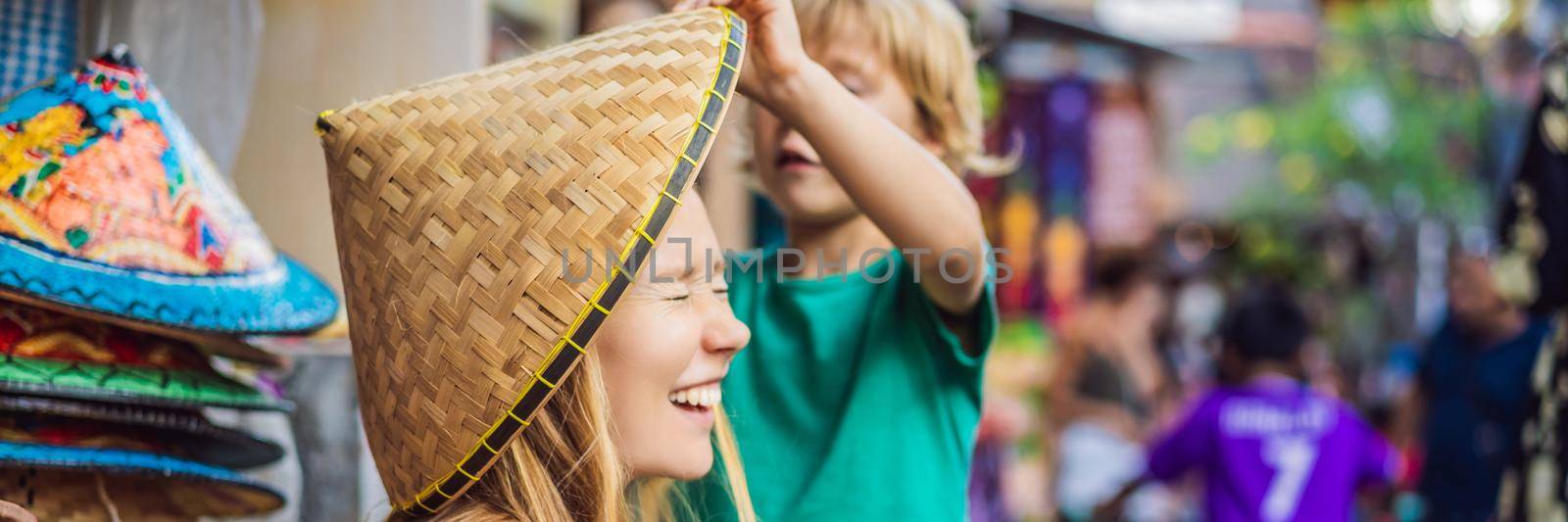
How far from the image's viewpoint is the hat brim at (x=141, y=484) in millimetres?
1536

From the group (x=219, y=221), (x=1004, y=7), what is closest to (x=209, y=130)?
(x=219, y=221)

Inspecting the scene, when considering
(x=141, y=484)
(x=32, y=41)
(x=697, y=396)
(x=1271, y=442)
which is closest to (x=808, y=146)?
(x=697, y=396)

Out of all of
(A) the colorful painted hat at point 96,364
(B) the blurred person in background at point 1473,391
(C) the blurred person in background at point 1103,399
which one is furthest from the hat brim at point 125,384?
(B) the blurred person in background at point 1473,391

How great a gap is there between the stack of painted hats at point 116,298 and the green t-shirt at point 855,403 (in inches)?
24.8

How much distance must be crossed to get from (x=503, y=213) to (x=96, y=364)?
1.97 ft

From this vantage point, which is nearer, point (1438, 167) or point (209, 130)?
point (209, 130)

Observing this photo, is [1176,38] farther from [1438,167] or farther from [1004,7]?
[1004,7]

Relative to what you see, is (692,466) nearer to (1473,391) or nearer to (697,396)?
(697,396)

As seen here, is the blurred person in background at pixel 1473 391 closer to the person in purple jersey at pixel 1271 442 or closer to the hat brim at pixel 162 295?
the person in purple jersey at pixel 1271 442

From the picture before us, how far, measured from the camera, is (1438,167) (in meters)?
15.6

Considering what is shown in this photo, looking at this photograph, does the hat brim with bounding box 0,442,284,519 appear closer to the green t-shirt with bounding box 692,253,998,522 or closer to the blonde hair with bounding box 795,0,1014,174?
the green t-shirt with bounding box 692,253,998,522

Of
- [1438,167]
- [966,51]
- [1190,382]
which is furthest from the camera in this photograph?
[1438,167]

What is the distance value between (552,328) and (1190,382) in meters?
8.22

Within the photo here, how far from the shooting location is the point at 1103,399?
19.1ft
